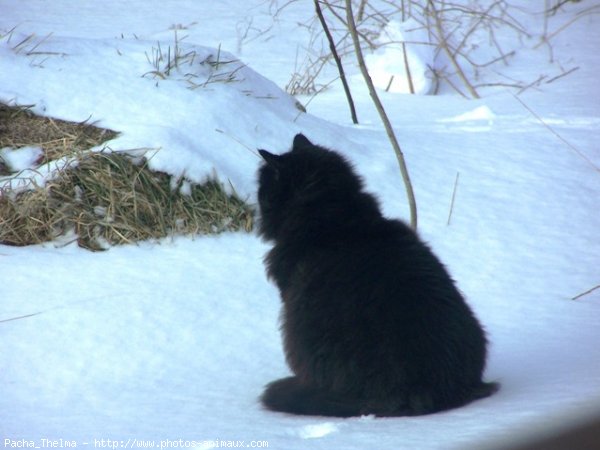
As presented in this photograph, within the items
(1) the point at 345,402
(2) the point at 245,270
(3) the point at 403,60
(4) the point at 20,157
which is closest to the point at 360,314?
(1) the point at 345,402

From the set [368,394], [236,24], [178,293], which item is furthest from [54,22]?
[368,394]

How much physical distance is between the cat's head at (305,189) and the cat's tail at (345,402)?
2.09 ft

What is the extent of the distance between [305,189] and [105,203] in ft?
5.62

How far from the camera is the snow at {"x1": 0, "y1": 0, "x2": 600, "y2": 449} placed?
272 cm

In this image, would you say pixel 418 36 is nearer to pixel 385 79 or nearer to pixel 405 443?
pixel 385 79

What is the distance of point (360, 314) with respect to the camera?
2717 mm

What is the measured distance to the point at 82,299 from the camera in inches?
150

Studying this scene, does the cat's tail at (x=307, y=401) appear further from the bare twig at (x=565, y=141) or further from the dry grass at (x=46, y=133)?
the bare twig at (x=565, y=141)

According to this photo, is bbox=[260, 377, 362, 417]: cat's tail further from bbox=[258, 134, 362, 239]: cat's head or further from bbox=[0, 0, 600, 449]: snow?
bbox=[258, 134, 362, 239]: cat's head

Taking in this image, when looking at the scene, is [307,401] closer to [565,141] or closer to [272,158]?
[272,158]

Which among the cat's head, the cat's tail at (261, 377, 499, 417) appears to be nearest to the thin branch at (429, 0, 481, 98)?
the cat's head

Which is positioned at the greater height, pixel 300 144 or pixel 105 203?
pixel 300 144

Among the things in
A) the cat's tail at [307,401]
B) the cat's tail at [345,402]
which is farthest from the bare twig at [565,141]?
the cat's tail at [307,401]

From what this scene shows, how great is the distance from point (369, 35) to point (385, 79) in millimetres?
1139
